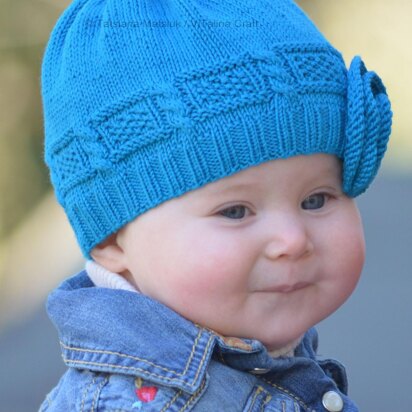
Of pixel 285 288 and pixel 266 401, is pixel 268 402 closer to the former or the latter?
pixel 266 401

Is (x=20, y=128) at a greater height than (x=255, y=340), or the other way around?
(x=20, y=128)

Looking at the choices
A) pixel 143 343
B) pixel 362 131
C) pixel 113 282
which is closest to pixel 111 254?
pixel 113 282

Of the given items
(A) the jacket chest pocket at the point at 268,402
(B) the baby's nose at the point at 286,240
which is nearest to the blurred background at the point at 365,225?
(A) the jacket chest pocket at the point at 268,402

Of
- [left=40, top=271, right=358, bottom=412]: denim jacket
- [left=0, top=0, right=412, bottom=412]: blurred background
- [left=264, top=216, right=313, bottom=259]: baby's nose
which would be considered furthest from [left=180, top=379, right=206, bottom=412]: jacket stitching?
[left=0, top=0, right=412, bottom=412]: blurred background

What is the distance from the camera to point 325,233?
1.95 m

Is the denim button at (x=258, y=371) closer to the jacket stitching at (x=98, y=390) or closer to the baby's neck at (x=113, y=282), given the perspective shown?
the baby's neck at (x=113, y=282)

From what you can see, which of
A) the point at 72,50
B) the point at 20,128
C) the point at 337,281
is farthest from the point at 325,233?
the point at 20,128

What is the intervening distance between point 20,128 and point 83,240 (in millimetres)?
2513

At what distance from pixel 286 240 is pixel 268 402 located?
1.11 feet

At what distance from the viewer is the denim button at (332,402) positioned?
202cm

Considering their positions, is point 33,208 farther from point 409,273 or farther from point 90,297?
point 90,297

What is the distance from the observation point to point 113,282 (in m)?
2.00

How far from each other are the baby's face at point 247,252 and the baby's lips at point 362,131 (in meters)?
0.06

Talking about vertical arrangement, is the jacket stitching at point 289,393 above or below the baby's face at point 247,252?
below
